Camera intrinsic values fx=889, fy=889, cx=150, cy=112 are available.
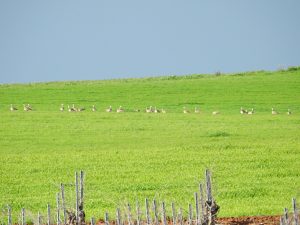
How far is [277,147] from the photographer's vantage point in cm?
3259

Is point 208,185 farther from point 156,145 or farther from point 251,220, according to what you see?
point 156,145

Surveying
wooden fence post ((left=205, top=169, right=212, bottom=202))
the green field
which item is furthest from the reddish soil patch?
wooden fence post ((left=205, top=169, right=212, bottom=202))

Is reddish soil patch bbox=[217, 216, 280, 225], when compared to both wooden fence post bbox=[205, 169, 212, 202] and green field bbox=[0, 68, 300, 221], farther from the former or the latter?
wooden fence post bbox=[205, 169, 212, 202]

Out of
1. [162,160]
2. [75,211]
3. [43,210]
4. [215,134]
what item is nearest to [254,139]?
[215,134]

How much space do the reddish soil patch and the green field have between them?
1007mm

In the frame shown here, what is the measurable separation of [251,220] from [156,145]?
17.3 meters

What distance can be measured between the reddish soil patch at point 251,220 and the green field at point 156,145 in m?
1.01

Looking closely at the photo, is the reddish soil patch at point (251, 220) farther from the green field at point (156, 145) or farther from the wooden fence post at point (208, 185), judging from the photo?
the wooden fence post at point (208, 185)

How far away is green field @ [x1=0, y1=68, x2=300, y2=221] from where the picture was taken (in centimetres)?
2362

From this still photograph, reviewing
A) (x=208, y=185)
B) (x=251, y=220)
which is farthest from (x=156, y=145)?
(x=208, y=185)

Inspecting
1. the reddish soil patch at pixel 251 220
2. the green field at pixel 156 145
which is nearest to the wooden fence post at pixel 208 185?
the reddish soil patch at pixel 251 220

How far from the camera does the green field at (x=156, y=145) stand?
23.6m

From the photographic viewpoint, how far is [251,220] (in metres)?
18.8

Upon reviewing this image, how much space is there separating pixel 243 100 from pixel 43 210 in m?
38.2
